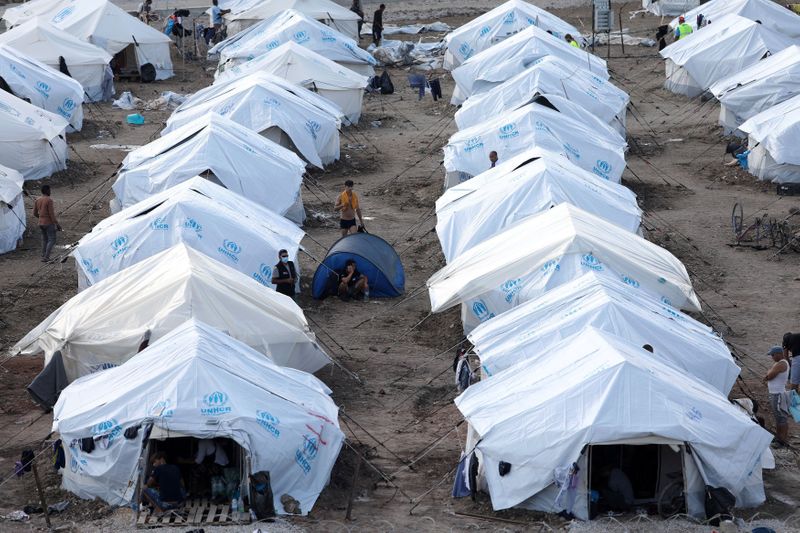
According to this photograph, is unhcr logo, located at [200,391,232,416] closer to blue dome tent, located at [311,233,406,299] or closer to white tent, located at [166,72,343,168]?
blue dome tent, located at [311,233,406,299]

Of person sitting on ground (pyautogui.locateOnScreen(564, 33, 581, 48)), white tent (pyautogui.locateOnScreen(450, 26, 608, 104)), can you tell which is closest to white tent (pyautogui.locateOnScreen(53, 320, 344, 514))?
white tent (pyautogui.locateOnScreen(450, 26, 608, 104))

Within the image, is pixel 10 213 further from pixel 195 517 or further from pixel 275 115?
pixel 195 517

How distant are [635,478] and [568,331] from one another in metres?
2.63

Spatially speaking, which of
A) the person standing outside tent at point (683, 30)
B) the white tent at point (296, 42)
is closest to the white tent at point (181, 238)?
the white tent at point (296, 42)

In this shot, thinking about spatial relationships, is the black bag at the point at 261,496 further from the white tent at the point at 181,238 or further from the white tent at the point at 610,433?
the white tent at the point at 181,238

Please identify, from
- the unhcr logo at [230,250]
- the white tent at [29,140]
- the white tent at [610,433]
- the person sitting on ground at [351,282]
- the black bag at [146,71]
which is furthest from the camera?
the black bag at [146,71]

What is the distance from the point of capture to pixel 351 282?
24.1 metres

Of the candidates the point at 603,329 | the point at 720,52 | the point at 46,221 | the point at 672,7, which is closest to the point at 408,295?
the point at 603,329

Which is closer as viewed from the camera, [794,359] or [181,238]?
[794,359]

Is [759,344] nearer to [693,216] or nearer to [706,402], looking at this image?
[706,402]

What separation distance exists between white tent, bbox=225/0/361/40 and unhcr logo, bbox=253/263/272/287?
24893 millimetres

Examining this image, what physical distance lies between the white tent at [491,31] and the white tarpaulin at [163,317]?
24.9 metres

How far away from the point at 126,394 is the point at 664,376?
20.3 feet

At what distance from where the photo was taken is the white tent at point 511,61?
37.4m
